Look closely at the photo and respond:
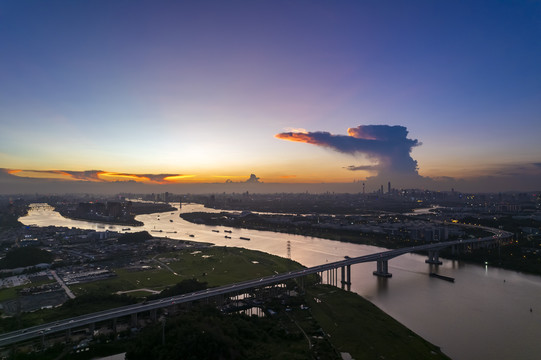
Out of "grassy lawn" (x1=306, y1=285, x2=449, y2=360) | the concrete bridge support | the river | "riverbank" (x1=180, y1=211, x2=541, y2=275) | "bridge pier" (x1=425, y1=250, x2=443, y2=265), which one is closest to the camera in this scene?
"grassy lawn" (x1=306, y1=285, x2=449, y2=360)

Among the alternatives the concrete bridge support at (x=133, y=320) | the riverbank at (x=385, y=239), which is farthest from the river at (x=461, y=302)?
the concrete bridge support at (x=133, y=320)

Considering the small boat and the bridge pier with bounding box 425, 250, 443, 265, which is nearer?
the small boat

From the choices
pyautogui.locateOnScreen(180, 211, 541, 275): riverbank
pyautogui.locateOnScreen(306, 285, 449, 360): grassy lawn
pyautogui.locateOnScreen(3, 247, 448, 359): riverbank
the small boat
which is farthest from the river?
pyautogui.locateOnScreen(180, 211, 541, 275): riverbank

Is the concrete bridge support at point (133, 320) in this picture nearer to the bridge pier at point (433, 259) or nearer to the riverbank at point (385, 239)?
the bridge pier at point (433, 259)

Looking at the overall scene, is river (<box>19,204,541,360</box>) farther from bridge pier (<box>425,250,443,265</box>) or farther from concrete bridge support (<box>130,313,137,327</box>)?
concrete bridge support (<box>130,313,137,327</box>)

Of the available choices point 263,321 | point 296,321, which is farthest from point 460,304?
point 263,321

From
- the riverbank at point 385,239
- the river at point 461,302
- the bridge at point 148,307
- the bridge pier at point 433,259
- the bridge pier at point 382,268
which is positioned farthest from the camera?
the bridge pier at point 433,259
